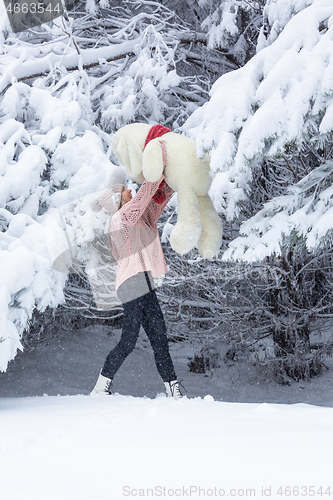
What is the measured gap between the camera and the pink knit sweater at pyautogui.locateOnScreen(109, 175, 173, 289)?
9.71 ft

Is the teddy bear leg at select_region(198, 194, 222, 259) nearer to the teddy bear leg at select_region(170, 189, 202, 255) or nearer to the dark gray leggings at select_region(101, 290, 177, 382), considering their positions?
the teddy bear leg at select_region(170, 189, 202, 255)

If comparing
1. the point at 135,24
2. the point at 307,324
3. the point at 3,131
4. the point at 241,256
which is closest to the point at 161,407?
the point at 241,256

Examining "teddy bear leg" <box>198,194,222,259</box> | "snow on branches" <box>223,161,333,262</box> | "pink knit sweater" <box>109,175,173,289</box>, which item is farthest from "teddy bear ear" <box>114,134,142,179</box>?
"snow on branches" <box>223,161,333,262</box>

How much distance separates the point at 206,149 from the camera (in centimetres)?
247

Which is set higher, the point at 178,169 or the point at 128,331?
the point at 178,169

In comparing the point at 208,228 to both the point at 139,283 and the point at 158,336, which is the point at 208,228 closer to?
the point at 139,283

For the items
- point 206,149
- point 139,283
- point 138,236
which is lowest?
point 139,283

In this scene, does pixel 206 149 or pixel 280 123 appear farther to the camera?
pixel 206 149

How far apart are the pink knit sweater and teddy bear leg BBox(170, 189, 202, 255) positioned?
238 millimetres

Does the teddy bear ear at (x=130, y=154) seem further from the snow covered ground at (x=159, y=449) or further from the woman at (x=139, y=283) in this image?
the snow covered ground at (x=159, y=449)

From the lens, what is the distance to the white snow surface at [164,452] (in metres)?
1.35

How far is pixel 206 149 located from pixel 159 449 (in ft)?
4.90

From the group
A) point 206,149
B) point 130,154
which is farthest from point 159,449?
point 130,154

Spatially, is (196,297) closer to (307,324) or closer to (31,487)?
(307,324)
